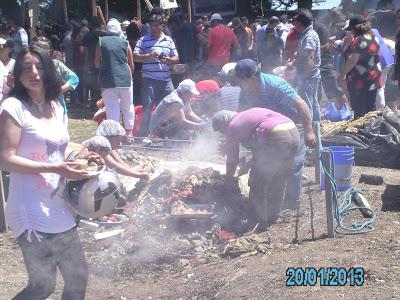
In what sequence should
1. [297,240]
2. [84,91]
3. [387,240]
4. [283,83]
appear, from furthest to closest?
[84,91] → [283,83] → [297,240] → [387,240]

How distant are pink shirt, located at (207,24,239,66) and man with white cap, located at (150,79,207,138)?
3.44 meters

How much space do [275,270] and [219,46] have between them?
8.06m

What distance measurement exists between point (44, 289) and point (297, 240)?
259 cm

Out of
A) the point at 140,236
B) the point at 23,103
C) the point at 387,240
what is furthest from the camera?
the point at 140,236

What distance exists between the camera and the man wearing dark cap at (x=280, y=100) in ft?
19.4

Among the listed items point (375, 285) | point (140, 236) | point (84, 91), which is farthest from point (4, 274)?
point (84, 91)

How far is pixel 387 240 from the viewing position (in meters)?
4.90

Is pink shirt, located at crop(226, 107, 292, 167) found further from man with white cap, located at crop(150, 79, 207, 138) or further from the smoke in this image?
man with white cap, located at crop(150, 79, 207, 138)

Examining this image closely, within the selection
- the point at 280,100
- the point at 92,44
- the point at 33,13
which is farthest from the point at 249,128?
the point at 33,13

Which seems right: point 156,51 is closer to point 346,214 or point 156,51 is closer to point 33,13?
point 346,214

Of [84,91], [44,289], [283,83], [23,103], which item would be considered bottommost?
[84,91]

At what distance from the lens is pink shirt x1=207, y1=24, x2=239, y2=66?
1195 cm

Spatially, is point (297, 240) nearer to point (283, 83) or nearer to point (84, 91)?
point (283, 83)
